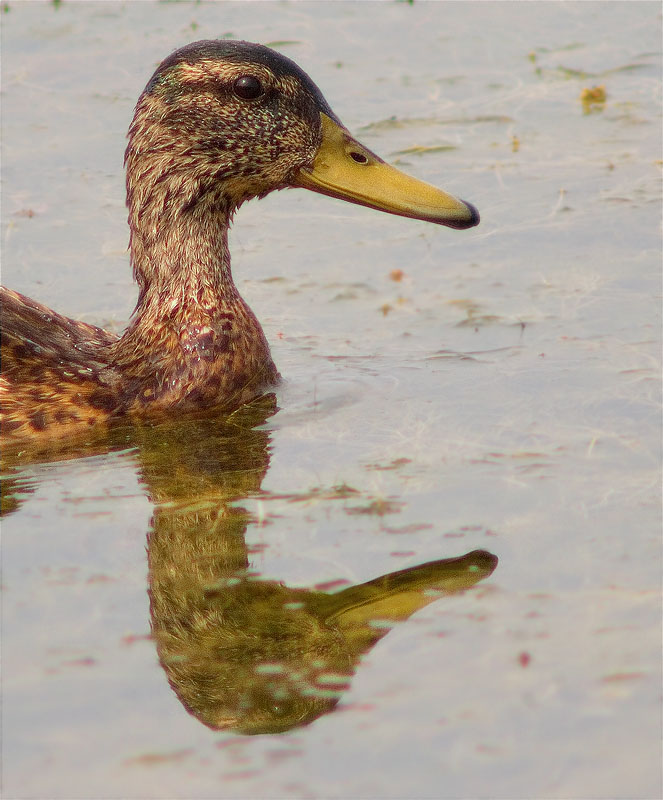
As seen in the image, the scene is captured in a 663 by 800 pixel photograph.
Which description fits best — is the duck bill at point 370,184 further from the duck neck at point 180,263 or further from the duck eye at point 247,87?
the duck neck at point 180,263

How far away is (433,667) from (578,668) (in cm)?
46

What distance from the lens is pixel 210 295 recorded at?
6.86m

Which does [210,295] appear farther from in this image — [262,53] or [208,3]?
[208,3]

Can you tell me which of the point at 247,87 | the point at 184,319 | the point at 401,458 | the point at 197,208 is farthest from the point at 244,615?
the point at 247,87

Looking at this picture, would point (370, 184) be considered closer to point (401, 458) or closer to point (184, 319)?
point (184, 319)

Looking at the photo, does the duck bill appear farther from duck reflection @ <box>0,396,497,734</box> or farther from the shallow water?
duck reflection @ <box>0,396,497,734</box>

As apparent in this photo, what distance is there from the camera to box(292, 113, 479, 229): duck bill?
21.4ft

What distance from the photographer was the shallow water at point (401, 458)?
423 centimetres

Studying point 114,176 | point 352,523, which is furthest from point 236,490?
point 114,176

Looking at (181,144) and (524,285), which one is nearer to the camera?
(181,144)

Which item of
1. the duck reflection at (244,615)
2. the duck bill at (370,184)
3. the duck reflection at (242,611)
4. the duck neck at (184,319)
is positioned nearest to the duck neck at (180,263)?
the duck neck at (184,319)

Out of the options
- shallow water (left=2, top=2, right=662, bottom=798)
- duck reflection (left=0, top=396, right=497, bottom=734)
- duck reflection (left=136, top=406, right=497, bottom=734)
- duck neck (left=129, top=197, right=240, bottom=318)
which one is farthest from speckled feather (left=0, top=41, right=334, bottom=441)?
duck reflection (left=136, top=406, right=497, bottom=734)

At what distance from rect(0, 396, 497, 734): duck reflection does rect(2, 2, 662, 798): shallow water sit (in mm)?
25

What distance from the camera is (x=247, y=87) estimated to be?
671 centimetres
